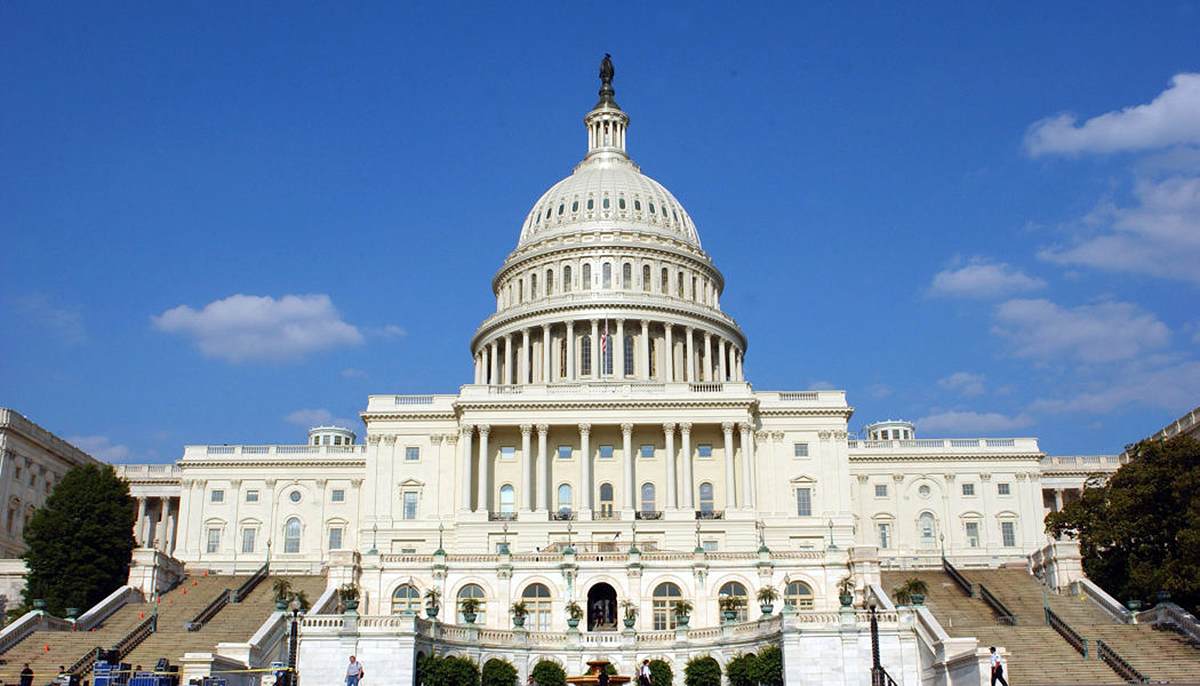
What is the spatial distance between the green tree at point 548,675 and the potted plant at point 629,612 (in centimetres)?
476

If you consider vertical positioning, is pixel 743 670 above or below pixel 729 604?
below

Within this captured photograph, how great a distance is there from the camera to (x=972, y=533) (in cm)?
10119

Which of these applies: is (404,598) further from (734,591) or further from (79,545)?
(79,545)

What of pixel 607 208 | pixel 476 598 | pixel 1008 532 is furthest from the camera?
pixel 607 208

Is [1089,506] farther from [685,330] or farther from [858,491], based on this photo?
[685,330]

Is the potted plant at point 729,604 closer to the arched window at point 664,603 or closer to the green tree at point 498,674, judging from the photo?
the arched window at point 664,603

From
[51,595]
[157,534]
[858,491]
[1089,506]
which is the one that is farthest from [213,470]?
[1089,506]

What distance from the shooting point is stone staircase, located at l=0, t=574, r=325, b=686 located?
54688 millimetres

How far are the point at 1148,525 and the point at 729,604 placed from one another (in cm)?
2042

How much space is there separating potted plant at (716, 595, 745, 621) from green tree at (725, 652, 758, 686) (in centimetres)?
544

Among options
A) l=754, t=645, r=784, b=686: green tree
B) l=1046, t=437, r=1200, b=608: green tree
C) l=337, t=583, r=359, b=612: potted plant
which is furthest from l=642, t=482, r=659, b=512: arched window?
l=754, t=645, r=784, b=686: green tree

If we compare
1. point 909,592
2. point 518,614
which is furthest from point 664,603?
point 909,592

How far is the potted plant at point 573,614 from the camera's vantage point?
189ft

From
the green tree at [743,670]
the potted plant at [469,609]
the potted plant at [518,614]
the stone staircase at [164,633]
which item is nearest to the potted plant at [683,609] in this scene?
the green tree at [743,670]
